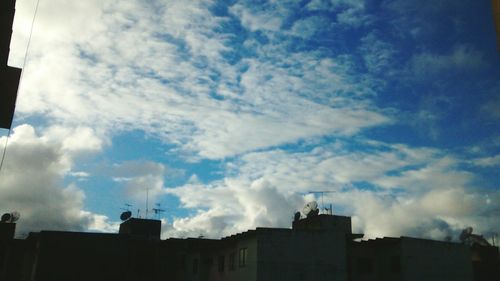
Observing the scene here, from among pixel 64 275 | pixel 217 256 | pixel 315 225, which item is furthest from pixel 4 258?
pixel 315 225

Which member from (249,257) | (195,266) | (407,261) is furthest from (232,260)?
(407,261)

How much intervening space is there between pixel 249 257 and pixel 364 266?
31.8ft

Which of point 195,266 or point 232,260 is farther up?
point 232,260

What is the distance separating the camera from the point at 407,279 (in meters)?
31.1

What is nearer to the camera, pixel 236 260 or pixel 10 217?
pixel 236 260

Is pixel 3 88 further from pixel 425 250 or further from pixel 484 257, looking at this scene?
pixel 484 257

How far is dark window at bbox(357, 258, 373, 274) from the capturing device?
107 ft

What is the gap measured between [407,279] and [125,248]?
2219 centimetres

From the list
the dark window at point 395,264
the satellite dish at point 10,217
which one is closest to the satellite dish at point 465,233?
the dark window at point 395,264

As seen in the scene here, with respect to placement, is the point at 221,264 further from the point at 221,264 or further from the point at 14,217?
the point at 14,217

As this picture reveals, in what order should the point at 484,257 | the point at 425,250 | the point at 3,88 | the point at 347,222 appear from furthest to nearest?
the point at 484,257 < the point at 347,222 < the point at 425,250 < the point at 3,88

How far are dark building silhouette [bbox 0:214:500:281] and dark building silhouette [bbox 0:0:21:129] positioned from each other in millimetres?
20687

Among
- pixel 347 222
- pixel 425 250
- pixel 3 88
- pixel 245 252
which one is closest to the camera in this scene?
pixel 3 88

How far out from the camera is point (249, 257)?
94.8ft
